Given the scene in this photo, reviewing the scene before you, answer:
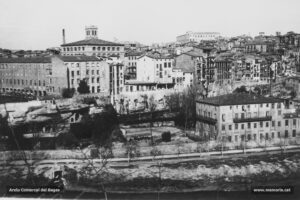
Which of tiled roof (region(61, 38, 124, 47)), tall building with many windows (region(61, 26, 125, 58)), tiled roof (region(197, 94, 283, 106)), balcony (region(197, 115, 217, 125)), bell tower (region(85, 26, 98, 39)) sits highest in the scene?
bell tower (region(85, 26, 98, 39))

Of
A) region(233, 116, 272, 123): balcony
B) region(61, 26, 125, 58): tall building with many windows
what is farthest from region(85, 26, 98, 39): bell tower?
region(233, 116, 272, 123): balcony

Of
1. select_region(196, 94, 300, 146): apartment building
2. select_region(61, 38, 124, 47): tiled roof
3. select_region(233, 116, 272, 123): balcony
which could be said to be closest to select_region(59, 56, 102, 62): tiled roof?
select_region(61, 38, 124, 47): tiled roof

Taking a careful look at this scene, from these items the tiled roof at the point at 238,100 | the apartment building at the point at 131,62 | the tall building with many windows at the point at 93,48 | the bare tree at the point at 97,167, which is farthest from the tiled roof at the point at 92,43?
the tiled roof at the point at 238,100

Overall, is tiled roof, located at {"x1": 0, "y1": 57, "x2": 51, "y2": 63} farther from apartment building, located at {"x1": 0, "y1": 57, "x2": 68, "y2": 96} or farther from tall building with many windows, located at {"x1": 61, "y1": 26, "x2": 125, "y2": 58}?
tall building with many windows, located at {"x1": 61, "y1": 26, "x2": 125, "y2": 58}

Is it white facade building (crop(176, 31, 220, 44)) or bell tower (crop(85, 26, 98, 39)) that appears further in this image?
white facade building (crop(176, 31, 220, 44))

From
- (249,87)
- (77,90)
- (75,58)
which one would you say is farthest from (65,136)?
(249,87)

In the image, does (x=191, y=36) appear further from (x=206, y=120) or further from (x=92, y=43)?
(x=206, y=120)

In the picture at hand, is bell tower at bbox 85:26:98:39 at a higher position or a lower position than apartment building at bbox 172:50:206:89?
higher

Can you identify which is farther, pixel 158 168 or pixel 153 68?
pixel 153 68

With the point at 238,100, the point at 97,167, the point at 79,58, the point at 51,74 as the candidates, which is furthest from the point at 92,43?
the point at 238,100

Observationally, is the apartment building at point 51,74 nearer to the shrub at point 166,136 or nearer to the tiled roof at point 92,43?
the tiled roof at point 92,43
